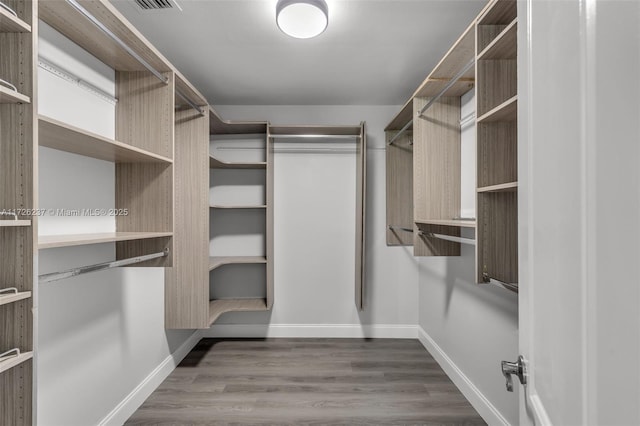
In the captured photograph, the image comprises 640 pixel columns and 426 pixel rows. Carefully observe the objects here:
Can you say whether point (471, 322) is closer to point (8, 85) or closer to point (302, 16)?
point (302, 16)

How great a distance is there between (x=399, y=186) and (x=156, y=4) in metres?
2.51

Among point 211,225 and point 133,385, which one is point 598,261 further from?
point 211,225

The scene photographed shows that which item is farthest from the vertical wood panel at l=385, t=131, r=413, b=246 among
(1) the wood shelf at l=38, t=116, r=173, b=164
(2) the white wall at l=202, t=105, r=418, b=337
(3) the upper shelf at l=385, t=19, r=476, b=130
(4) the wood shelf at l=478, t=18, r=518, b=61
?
(1) the wood shelf at l=38, t=116, r=173, b=164

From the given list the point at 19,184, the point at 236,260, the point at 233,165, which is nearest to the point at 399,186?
the point at 233,165

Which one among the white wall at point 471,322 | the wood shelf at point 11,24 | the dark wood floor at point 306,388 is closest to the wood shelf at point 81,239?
the wood shelf at point 11,24

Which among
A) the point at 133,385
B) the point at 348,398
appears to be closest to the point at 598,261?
the point at 348,398

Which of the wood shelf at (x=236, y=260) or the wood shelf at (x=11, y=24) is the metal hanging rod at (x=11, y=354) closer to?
the wood shelf at (x=11, y=24)

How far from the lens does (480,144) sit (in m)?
1.66

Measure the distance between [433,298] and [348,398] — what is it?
1.24m

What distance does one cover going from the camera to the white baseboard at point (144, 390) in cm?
204

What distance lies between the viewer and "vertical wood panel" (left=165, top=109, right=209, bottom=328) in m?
2.65

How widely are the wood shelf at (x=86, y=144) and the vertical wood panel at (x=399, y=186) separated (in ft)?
7.26

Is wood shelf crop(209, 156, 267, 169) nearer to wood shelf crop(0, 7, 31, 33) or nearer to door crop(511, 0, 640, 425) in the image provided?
wood shelf crop(0, 7, 31, 33)

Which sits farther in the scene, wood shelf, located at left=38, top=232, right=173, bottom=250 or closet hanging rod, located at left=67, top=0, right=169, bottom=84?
closet hanging rod, located at left=67, top=0, right=169, bottom=84
